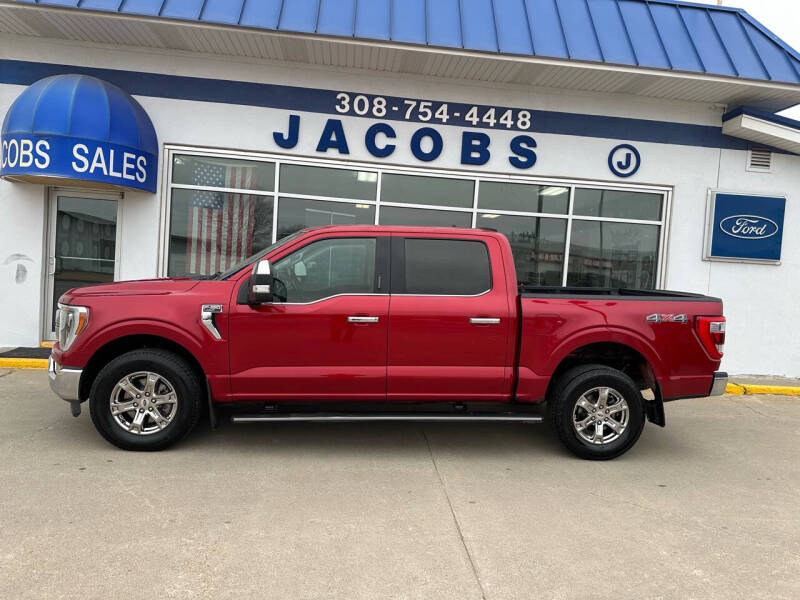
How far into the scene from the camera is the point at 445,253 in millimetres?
4945

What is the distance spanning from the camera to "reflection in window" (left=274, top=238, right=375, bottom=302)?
4.71 meters

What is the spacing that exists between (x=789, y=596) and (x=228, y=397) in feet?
12.8

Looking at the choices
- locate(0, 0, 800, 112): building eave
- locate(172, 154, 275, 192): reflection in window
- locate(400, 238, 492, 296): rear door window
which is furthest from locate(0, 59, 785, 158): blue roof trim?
locate(400, 238, 492, 296): rear door window

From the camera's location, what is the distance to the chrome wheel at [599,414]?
16.0ft

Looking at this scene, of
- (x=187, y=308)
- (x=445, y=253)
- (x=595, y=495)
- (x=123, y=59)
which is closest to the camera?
(x=595, y=495)

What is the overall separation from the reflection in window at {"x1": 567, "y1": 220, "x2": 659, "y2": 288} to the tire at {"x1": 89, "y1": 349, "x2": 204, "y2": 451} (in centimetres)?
666

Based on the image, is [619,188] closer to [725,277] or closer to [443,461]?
[725,277]

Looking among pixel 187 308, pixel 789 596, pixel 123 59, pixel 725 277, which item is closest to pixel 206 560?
pixel 187 308

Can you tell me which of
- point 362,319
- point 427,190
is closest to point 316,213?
point 427,190

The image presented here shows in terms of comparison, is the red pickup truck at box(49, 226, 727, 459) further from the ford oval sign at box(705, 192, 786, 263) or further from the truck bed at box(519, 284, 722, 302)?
the ford oval sign at box(705, 192, 786, 263)

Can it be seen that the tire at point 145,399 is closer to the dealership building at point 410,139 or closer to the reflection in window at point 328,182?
the dealership building at point 410,139

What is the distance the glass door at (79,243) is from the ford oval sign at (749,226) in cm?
961

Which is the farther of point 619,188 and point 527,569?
point 619,188

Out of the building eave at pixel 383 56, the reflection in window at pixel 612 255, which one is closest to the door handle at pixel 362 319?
the building eave at pixel 383 56
